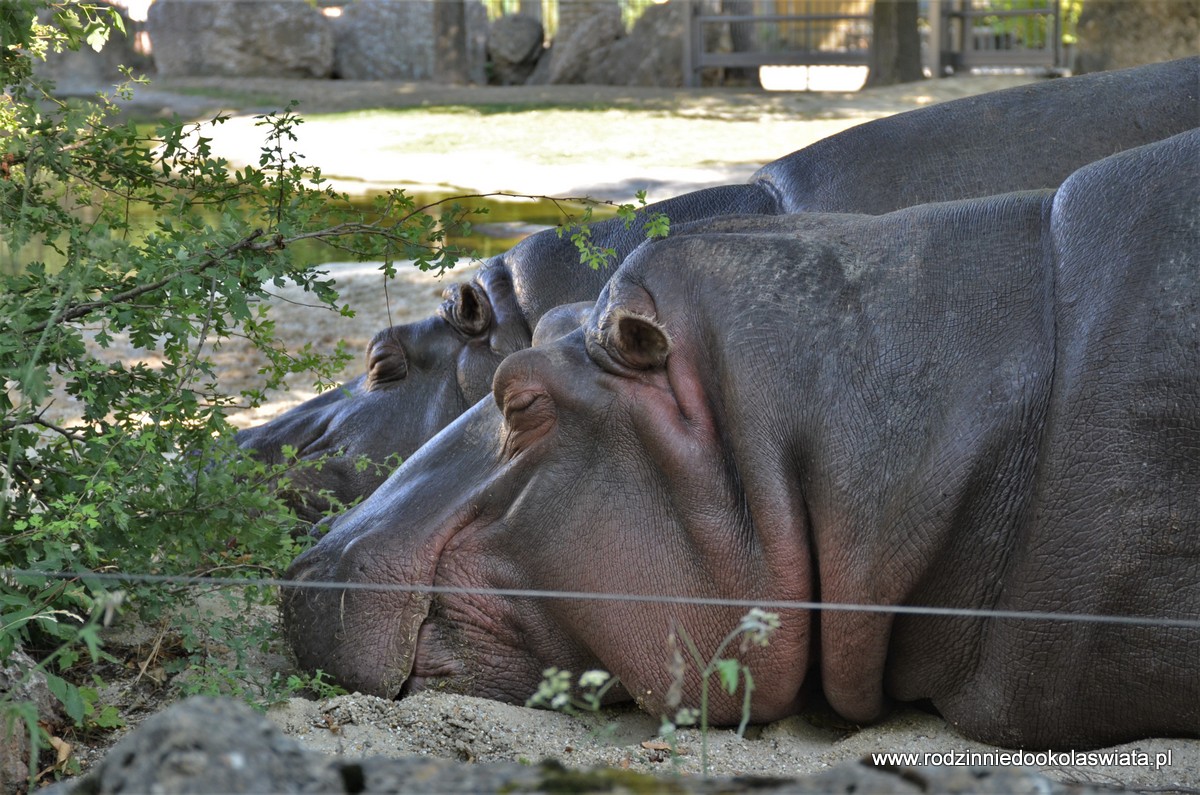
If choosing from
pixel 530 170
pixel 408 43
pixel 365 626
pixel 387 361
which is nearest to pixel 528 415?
pixel 365 626

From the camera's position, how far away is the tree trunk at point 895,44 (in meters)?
17.7

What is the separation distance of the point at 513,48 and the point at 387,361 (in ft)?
60.6

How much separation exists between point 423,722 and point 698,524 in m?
0.67

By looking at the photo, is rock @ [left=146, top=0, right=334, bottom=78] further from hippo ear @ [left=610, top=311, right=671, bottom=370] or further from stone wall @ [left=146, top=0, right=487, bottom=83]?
hippo ear @ [left=610, top=311, right=671, bottom=370]

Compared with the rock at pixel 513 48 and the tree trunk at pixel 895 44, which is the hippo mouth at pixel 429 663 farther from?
the rock at pixel 513 48

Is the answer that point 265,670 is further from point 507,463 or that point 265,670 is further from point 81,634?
point 81,634

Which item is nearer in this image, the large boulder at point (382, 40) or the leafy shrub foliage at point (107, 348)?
the leafy shrub foliage at point (107, 348)

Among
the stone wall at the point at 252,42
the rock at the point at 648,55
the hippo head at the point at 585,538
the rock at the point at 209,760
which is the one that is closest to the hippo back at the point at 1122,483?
the hippo head at the point at 585,538

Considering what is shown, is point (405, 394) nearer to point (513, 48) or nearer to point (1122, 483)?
point (1122, 483)

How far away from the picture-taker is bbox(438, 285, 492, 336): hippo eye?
14.4ft

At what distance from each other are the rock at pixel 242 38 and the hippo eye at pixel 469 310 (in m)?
18.9

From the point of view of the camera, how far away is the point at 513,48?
22.2m

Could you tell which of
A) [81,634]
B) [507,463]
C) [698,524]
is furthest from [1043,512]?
[81,634]

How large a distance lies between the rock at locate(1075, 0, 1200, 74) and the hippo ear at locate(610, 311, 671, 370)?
10312mm
